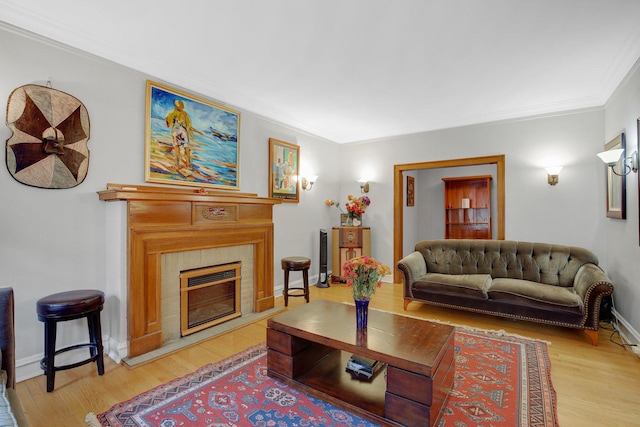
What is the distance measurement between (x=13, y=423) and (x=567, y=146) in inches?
215

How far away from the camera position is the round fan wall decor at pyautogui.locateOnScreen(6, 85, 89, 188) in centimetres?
226

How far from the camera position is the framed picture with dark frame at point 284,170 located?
14.5ft

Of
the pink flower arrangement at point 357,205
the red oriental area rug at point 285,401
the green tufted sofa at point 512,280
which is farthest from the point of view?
the pink flower arrangement at point 357,205

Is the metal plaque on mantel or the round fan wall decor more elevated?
the round fan wall decor

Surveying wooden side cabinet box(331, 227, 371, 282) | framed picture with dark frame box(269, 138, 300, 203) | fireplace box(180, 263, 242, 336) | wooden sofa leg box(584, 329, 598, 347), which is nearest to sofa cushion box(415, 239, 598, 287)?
wooden sofa leg box(584, 329, 598, 347)

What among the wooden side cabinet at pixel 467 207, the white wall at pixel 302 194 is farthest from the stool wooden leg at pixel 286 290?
the wooden side cabinet at pixel 467 207

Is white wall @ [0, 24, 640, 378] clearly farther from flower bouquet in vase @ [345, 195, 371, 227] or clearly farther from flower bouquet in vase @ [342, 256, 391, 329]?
flower bouquet in vase @ [342, 256, 391, 329]

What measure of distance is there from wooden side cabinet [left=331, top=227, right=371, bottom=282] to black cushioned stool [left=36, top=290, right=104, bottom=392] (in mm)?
3592

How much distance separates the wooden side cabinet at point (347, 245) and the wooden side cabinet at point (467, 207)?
2.59m

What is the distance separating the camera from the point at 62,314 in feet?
6.88

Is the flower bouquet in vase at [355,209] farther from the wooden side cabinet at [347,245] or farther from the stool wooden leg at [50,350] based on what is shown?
the stool wooden leg at [50,350]

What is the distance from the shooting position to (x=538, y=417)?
1857 millimetres

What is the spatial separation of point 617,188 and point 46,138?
540 centimetres

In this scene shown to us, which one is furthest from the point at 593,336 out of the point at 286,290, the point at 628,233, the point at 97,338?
the point at 97,338
